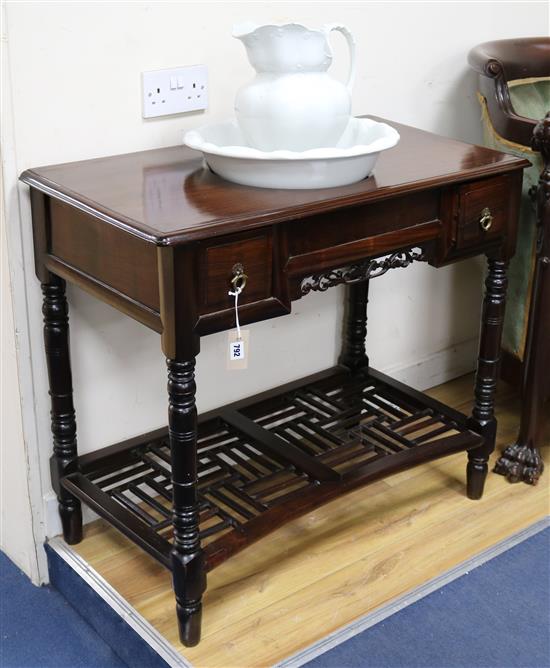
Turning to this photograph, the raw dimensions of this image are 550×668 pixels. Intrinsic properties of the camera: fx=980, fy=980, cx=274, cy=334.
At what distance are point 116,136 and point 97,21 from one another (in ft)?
0.70

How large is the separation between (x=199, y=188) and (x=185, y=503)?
0.53 meters

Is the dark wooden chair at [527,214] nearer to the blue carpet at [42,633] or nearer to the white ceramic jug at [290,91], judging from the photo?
the white ceramic jug at [290,91]

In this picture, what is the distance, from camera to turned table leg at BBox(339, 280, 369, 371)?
233 centimetres

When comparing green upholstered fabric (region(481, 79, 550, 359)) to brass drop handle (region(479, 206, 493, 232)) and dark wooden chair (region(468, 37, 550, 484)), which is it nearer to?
dark wooden chair (region(468, 37, 550, 484))

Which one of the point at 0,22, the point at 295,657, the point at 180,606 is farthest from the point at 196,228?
the point at 295,657

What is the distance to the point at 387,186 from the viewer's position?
1673mm

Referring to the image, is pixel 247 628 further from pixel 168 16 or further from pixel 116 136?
pixel 168 16

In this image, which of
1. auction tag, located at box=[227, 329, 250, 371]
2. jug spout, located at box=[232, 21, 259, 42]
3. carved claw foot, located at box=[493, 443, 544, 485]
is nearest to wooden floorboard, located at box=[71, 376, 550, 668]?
carved claw foot, located at box=[493, 443, 544, 485]

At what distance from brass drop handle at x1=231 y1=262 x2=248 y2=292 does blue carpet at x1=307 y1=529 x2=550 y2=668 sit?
691 millimetres

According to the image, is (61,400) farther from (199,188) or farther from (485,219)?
(485,219)

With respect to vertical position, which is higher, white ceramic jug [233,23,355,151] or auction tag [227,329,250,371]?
white ceramic jug [233,23,355,151]

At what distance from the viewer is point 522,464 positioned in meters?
2.24

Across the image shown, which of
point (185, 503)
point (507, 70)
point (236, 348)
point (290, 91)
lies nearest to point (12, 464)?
point (185, 503)

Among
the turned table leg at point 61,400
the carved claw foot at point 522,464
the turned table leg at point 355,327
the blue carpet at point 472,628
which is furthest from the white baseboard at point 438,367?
the turned table leg at point 61,400
